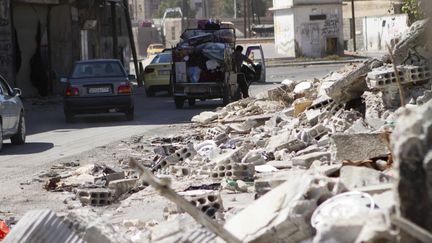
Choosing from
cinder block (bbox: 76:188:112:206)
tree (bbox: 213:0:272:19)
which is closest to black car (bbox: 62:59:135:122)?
cinder block (bbox: 76:188:112:206)

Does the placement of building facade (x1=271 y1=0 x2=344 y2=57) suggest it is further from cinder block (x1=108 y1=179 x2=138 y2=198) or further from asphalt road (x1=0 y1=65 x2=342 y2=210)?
cinder block (x1=108 y1=179 x2=138 y2=198)

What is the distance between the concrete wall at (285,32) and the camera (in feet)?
246

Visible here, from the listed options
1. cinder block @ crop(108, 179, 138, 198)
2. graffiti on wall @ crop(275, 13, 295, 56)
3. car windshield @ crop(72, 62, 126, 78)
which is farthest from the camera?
graffiti on wall @ crop(275, 13, 295, 56)

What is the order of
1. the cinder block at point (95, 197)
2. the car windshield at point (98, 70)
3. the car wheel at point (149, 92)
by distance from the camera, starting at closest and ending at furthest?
1. the cinder block at point (95, 197)
2. the car windshield at point (98, 70)
3. the car wheel at point (149, 92)

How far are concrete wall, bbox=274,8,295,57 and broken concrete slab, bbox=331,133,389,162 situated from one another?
209ft

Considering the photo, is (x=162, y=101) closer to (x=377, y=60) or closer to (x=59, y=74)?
(x=59, y=74)

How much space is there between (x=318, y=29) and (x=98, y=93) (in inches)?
1942

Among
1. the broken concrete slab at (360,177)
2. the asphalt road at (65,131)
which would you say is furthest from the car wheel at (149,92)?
the broken concrete slab at (360,177)

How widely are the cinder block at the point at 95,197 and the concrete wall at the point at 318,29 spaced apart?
62283mm

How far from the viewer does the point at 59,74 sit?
4228 cm

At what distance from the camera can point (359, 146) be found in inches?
429

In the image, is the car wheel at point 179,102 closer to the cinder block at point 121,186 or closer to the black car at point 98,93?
the black car at point 98,93

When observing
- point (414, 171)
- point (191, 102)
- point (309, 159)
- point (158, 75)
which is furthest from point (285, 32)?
point (414, 171)

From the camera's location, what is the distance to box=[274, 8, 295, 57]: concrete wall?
7500 cm
